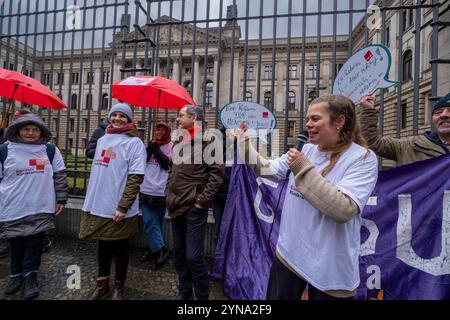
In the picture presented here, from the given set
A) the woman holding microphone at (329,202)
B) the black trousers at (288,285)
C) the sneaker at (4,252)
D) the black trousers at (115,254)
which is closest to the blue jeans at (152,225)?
the black trousers at (115,254)

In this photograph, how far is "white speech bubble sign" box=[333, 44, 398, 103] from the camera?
2.31 m

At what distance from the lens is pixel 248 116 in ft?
9.84

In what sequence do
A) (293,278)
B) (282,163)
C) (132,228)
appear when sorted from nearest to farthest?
(293,278), (282,163), (132,228)

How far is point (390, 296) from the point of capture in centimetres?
260

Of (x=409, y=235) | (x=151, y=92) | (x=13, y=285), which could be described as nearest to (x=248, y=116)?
(x=409, y=235)

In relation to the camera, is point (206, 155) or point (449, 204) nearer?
point (449, 204)

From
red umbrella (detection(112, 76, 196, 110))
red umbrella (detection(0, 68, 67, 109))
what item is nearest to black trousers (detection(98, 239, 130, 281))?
red umbrella (detection(112, 76, 196, 110))

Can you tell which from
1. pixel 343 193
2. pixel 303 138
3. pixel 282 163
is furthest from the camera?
pixel 282 163

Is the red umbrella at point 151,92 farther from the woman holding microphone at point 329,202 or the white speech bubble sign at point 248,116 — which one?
the woman holding microphone at point 329,202

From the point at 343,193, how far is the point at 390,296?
5.79 ft

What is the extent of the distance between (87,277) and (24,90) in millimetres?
2937

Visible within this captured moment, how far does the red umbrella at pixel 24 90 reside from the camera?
3.99 m
